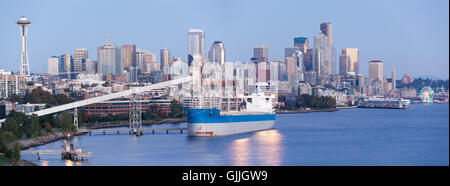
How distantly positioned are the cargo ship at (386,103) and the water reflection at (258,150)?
37.6 meters

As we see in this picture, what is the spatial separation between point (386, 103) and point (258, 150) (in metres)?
45.5

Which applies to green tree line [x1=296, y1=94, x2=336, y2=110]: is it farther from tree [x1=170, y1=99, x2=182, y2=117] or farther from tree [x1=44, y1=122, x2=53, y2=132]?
tree [x1=44, y1=122, x2=53, y2=132]

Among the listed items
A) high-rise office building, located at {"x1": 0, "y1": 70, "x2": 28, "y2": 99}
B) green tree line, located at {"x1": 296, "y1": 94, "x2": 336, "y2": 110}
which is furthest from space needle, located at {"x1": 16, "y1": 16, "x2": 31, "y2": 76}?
green tree line, located at {"x1": 296, "y1": 94, "x2": 336, "y2": 110}

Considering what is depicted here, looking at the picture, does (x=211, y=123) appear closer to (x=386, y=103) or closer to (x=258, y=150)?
(x=258, y=150)

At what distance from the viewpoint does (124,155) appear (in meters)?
15.1

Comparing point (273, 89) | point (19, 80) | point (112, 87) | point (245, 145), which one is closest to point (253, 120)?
point (245, 145)

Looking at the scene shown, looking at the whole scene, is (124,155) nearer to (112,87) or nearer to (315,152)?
(315,152)

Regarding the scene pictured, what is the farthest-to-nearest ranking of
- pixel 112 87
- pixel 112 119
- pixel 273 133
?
pixel 112 87, pixel 112 119, pixel 273 133

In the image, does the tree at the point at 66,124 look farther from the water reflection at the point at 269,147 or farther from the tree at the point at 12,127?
the water reflection at the point at 269,147

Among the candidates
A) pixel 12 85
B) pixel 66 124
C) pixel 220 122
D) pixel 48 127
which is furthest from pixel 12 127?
pixel 12 85

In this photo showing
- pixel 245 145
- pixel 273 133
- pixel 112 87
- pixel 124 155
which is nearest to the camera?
pixel 124 155

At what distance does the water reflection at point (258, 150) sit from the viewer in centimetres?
1392

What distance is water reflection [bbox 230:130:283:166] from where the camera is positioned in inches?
548
